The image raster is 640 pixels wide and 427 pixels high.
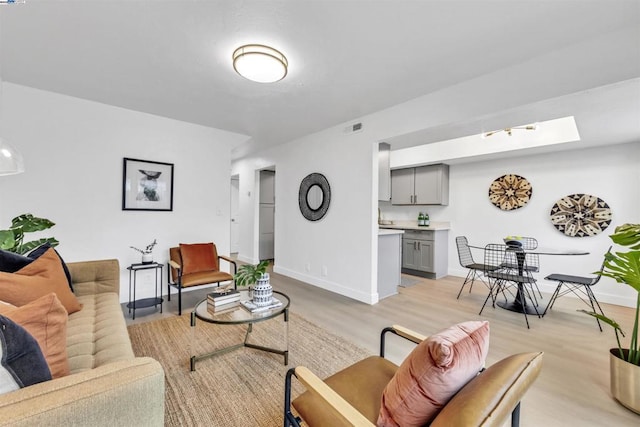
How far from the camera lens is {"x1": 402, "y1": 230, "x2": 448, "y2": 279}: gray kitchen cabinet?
490 centimetres

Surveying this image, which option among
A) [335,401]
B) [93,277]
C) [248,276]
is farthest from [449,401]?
[93,277]

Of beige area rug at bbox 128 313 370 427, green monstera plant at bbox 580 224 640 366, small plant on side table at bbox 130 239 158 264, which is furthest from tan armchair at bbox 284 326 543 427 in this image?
small plant on side table at bbox 130 239 158 264

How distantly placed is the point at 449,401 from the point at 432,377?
9 cm

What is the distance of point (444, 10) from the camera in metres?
1.72

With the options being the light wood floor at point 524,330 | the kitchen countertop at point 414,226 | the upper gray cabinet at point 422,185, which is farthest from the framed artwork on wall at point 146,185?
the upper gray cabinet at point 422,185

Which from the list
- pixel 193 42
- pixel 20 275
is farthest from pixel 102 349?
pixel 193 42

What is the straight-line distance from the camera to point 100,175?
10.8ft

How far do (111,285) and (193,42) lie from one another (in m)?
2.25

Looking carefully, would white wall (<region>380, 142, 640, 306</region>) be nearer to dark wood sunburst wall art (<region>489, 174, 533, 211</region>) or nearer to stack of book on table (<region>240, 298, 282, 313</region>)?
dark wood sunburst wall art (<region>489, 174, 533, 211</region>)

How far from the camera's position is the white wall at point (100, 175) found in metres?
2.89

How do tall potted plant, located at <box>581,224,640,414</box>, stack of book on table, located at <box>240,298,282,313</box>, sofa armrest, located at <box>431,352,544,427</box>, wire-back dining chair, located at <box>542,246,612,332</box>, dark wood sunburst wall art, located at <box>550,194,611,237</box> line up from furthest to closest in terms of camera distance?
dark wood sunburst wall art, located at <box>550,194,611,237</box>, wire-back dining chair, located at <box>542,246,612,332</box>, stack of book on table, located at <box>240,298,282,313</box>, tall potted plant, located at <box>581,224,640,414</box>, sofa armrest, located at <box>431,352,544,427</box>

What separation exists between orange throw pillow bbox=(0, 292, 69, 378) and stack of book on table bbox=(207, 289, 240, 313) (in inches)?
37.3

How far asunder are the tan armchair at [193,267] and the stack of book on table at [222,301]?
3.81ft

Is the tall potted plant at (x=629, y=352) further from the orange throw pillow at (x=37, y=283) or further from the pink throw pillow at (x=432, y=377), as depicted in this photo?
the orange throw pillow at (x=37, y=283)
